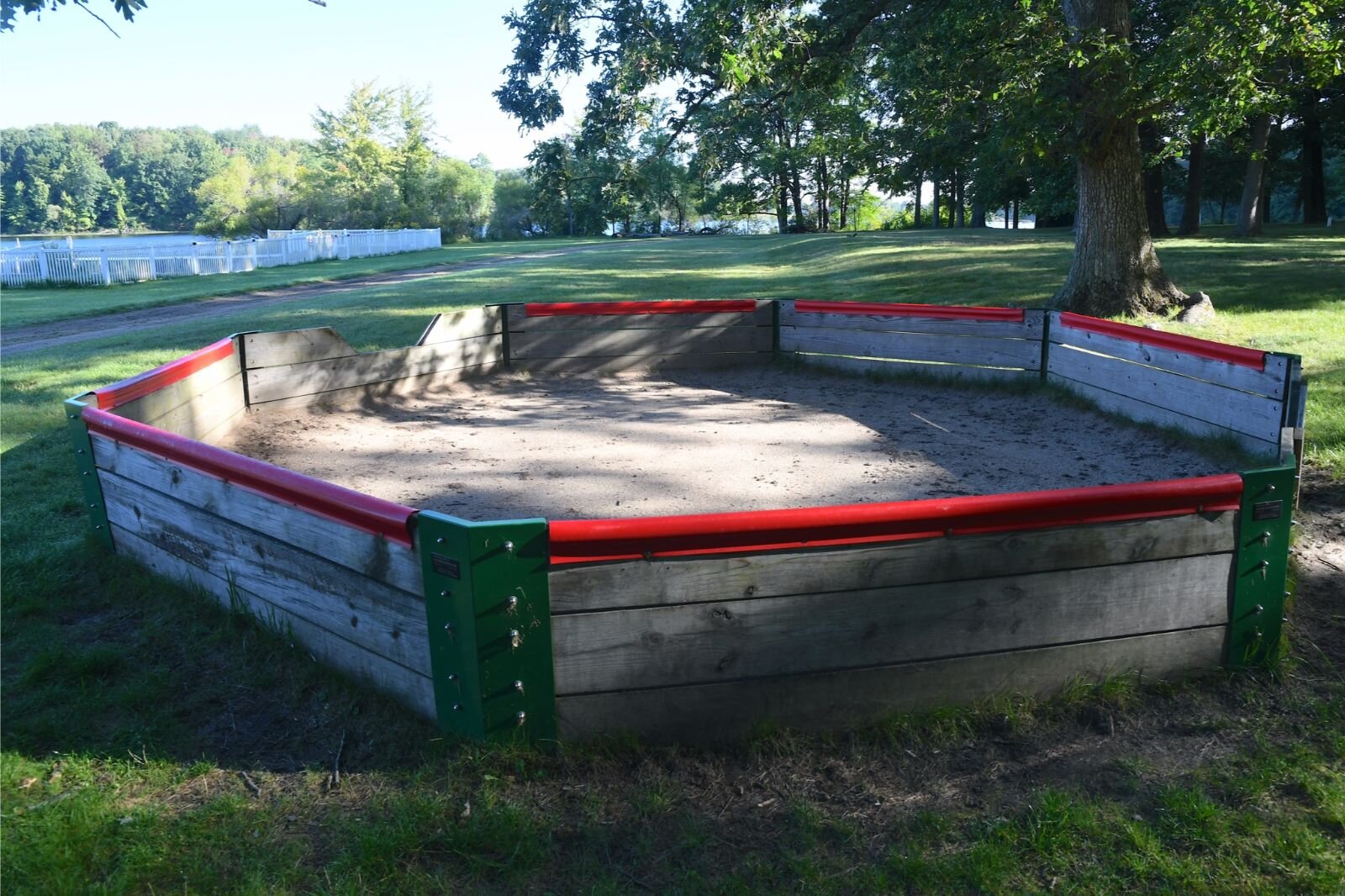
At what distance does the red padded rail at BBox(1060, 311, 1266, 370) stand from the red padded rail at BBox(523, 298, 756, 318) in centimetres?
400

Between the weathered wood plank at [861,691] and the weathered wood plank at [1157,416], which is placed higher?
the weathered wood plank at [1157,416]

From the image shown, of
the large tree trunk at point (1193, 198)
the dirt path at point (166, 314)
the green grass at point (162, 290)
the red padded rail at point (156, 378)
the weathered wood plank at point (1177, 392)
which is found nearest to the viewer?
the red padded rail at point (156, 378)

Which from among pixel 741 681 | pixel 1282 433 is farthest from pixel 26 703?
pixel 1282 433

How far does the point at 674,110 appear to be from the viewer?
13.7 meters

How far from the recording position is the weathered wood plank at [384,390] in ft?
31.6

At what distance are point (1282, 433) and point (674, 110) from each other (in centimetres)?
1043

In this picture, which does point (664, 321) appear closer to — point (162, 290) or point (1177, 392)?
point (1177, 392)

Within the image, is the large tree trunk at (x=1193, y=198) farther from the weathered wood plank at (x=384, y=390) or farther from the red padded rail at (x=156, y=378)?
the red padded rail at (x=156, y=378)

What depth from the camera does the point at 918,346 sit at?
11.2 meters

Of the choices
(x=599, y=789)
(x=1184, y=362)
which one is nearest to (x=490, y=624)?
(x=599, y=789)

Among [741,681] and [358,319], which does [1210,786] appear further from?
[358,319]

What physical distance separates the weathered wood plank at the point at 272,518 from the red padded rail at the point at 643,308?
23.9 ft

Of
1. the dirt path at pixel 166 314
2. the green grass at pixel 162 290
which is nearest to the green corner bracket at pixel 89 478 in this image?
the dirt path at pixel 166 314

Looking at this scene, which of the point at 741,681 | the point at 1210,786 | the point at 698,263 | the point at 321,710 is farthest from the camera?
the point at 698,263
